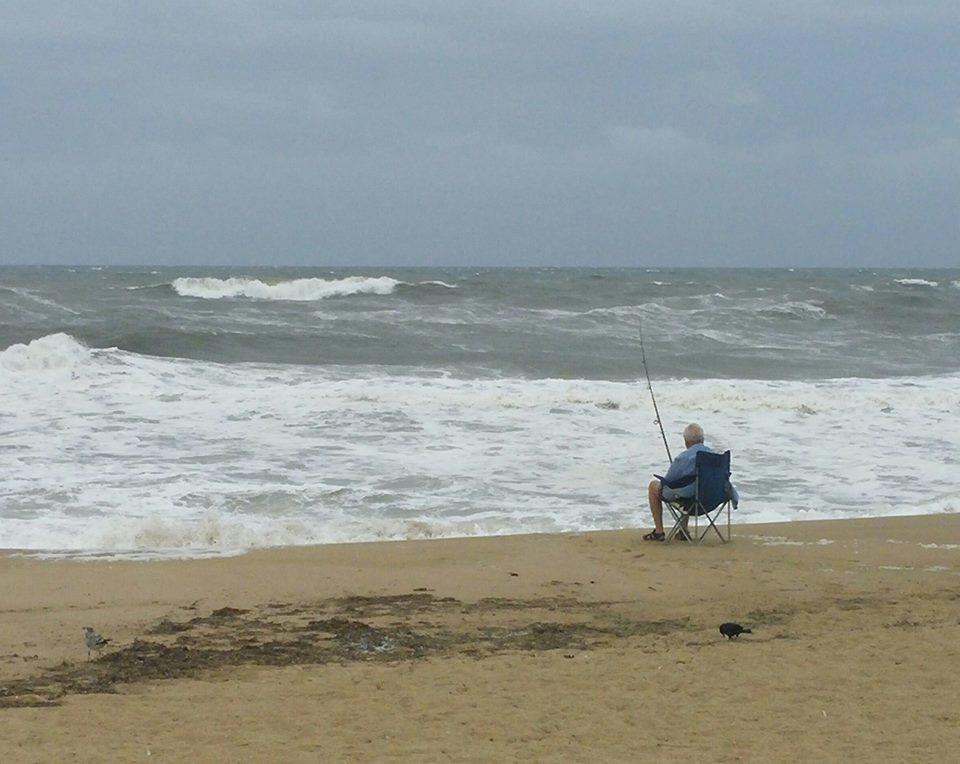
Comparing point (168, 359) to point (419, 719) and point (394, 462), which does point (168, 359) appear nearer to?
point (394, 462)

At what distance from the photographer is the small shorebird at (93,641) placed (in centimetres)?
490

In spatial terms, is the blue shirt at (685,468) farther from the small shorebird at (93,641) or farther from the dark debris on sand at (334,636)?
the small shorebird at (93,641)

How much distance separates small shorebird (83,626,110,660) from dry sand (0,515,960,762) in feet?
0.21

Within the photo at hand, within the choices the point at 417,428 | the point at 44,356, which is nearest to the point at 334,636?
the point at 417,428

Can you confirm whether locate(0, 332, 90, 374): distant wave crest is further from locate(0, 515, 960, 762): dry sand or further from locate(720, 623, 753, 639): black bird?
locate(720, 623, 753, 639): black bird

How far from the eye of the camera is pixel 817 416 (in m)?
13.2

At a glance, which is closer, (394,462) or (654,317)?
(394,462)

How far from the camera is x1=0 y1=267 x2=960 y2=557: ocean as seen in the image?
8383mm

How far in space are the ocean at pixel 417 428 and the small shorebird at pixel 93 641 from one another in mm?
2079

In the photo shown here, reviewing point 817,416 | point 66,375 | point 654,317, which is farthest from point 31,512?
point 654,317

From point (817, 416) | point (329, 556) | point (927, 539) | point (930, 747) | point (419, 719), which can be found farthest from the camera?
point (817, 416)

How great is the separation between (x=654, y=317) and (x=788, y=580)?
73.9 feet

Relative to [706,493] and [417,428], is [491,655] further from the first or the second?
[417,428]

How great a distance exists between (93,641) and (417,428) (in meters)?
7.05
